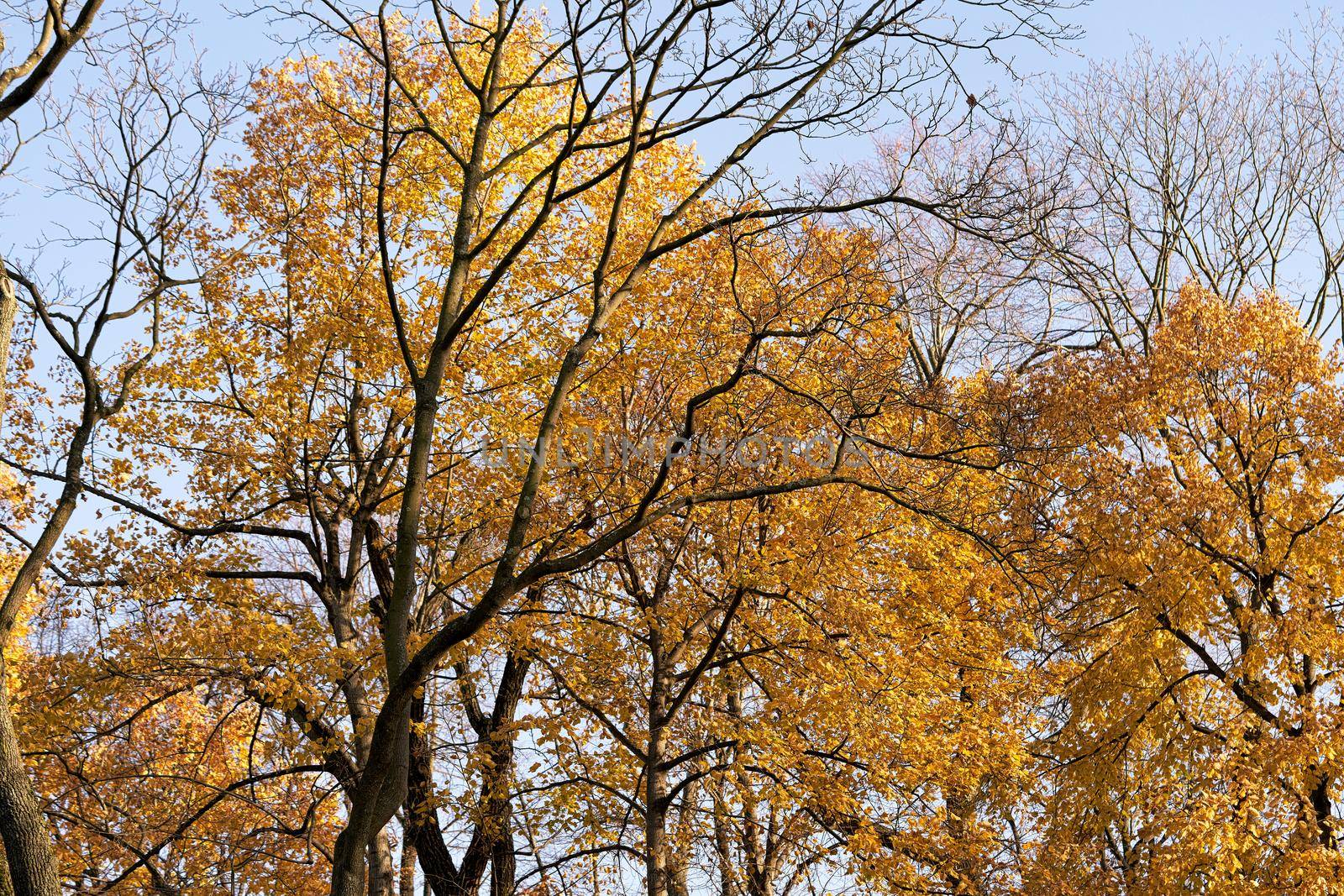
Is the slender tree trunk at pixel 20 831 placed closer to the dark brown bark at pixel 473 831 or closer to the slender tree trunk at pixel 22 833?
the slender tree trunk at pixel 22 833

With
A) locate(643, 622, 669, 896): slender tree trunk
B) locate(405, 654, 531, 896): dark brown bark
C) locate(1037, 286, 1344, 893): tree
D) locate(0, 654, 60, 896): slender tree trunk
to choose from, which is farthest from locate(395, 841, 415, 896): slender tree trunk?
locate(1037, 286, 1344, 893): tree

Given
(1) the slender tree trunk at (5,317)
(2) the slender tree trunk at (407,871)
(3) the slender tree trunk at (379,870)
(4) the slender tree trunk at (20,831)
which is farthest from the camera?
(2) the slender tree trunk at (407,871)

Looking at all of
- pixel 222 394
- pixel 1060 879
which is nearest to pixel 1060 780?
pixel 1060 879

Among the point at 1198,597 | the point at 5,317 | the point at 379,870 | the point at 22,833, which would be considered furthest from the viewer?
the point at 1198,597

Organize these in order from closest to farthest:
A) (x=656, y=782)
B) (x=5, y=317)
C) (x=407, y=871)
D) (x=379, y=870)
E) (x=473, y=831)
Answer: (x=5, y=317) < (x=379, y=870) < (x=656, y=782) < (x=407, y=871) < (x=473, y=831)

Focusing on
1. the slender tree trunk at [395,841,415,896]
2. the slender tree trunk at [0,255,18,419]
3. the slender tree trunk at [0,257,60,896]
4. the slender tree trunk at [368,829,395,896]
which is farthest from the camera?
the slender tree trunk at [395,841,415,896]

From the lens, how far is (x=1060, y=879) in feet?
41.8

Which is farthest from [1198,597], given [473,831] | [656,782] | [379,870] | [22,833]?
[22,833]

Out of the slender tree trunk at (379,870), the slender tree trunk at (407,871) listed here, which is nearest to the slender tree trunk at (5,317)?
the slender tree trunk at (379,870)

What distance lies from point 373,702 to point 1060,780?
8048 mm

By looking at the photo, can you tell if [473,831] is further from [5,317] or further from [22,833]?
[5,317]

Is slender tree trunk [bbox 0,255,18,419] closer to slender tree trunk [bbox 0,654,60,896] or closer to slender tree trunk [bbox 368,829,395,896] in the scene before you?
slender tree trunk [bbox 0,654,60,896]

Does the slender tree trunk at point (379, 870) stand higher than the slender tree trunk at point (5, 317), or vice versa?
the slender tree trunk at point (5, 317)

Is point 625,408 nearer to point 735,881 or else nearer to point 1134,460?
point 735,881
